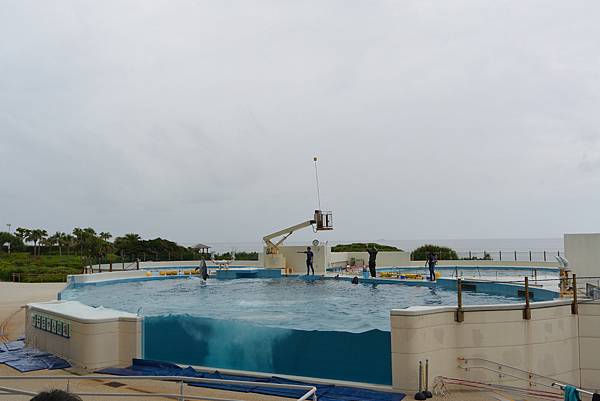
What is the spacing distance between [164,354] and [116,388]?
1.44 metres

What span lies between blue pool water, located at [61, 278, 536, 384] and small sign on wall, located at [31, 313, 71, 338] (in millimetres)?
1537

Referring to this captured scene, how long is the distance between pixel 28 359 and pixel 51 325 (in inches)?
27.4

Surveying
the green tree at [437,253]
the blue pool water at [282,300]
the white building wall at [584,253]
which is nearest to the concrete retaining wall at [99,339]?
the blue pool water at [282,300]

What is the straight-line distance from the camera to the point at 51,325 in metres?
9.73

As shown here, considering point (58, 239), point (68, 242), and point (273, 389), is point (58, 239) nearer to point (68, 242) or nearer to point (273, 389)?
point (68, 242)

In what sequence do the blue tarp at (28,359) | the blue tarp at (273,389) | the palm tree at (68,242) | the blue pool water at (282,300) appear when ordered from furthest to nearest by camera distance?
the palm tree at (68,242) < the blue pool water at (282,300) < the blue tarp at (28,359) < the blue tarp at (273,389)

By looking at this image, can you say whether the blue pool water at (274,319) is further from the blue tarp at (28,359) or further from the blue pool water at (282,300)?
the blue tarp at (28,359)

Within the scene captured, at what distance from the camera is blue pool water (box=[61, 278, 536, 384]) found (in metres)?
7.84

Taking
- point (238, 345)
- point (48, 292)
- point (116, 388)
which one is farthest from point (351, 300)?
point (48, 292)

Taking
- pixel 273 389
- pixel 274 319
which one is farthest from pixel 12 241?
pixel 273 389

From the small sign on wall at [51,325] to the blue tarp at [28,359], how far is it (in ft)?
1.44

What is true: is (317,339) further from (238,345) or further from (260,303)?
(260,303)

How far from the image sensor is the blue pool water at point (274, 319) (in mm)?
7836

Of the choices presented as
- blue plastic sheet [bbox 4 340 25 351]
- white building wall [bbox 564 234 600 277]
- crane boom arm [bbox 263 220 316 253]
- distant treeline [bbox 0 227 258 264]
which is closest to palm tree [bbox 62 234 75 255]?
distant treeline [bbox 0 227 258 264]
